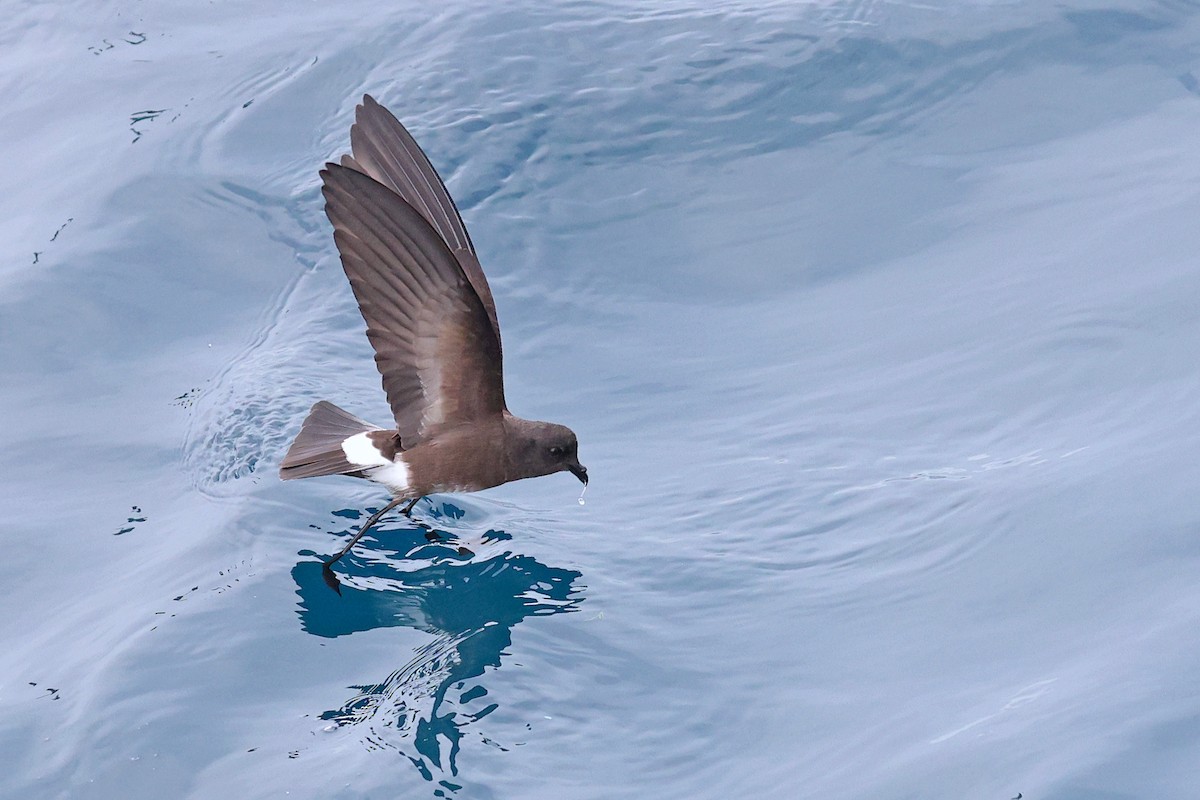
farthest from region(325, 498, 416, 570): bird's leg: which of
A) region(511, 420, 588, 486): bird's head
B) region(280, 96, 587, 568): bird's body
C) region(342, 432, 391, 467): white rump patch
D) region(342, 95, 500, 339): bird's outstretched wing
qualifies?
region(342, 95, 500, 339): bird's outstretched wing

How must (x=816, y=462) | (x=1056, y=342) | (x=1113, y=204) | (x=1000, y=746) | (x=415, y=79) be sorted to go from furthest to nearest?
(x=415, y=79), (x=1113, y=204), (x=1056, y=342), (x=816, y=462), (x=1000, y=746)

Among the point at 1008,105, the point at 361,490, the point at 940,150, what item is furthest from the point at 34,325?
the point at 1008,105

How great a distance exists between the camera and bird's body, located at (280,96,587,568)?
4.65 metres

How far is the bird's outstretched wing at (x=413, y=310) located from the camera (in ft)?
14.9

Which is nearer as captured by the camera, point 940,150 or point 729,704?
point 729,704

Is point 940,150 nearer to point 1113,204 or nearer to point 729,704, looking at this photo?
point 1113,204

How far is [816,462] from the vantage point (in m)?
5.90

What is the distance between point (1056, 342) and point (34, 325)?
479 centimetres

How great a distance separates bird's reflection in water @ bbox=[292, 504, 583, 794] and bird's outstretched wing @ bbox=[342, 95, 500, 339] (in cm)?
116

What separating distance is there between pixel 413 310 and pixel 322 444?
84 centimetres

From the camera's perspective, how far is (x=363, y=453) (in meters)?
5.21

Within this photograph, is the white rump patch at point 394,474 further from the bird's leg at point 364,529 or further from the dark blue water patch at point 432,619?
the dark blue water patch at point 432,619

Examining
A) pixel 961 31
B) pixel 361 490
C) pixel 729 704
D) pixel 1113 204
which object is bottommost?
pixel 729 704

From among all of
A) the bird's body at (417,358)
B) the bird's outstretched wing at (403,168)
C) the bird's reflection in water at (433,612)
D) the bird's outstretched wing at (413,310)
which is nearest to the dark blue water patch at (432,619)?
the bird's reflection in water at (433,612)
